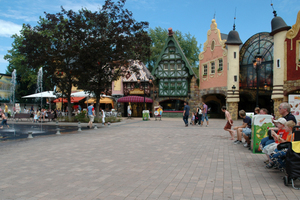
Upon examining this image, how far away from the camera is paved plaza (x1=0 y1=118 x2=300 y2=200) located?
4219 millimetres

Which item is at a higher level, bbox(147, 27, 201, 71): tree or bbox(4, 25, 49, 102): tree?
bbox(147, 27, 201, 71): tree

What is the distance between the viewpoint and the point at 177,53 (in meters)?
37.0

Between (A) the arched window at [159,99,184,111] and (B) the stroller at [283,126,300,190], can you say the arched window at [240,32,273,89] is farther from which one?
(B) the stroller at [283,126,300,190]

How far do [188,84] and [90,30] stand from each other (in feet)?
65.4

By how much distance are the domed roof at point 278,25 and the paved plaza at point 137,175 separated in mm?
19257

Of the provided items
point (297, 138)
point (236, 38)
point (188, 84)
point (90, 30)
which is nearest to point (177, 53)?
point (188, 84)

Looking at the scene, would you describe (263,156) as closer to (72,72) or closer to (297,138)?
(297,138)

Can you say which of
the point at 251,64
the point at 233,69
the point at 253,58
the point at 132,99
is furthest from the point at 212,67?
the point at 132,99

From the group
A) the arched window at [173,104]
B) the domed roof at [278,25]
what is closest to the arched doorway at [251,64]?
the domed roof at [278,25]

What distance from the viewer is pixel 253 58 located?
3055cm

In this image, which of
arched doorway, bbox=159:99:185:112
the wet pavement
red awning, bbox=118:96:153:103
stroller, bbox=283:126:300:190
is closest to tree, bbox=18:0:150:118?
the wet pavement

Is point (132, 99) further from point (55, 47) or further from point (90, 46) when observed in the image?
point (90, 46)

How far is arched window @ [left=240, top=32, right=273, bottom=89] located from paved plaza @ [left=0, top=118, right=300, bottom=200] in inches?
982

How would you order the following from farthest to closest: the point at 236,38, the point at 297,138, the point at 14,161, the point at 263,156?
the point at 236,38 → the point at 263,156 → the point at 14,161 → the point at 297,138
